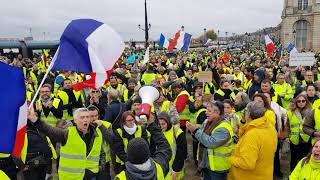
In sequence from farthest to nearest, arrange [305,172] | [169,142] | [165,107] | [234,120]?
1. [165,107]
2. [234,120]
3. [169,142]
4. [305,172]

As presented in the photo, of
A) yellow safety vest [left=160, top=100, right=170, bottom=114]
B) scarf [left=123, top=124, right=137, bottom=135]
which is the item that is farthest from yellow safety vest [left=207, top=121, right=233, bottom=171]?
yellow safety vest [left=160, top=100, right=170, bottom=114]

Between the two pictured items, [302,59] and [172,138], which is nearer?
[172,138]

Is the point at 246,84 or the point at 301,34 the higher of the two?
the point at 301,34

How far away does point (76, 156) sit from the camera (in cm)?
429

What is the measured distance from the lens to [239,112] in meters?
6.05

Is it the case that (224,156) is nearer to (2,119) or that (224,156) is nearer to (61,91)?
(2,119)

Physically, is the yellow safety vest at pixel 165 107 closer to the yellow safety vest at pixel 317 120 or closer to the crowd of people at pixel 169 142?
the crowd of people at pixel 169 142

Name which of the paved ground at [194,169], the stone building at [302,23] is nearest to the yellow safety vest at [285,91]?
the paved ground at [194,169]

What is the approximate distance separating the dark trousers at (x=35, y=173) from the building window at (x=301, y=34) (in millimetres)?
61037

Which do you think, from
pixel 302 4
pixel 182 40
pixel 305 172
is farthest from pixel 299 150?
pixel 302 4

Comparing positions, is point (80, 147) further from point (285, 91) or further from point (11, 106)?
point (285, 91)

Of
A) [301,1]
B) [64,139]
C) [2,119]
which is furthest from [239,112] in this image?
[301,1]

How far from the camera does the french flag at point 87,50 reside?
416 centimetres

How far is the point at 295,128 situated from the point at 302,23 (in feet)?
200
